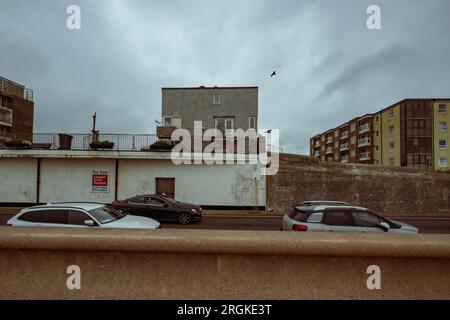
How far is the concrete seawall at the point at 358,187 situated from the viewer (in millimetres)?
21516

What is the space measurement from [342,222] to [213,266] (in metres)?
6.26

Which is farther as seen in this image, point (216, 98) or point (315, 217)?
point (216, 98)

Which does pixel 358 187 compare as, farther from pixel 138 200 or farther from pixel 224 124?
pixel 138 200

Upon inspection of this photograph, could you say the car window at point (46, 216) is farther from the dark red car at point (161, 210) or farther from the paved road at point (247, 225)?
the dark red car at point (161, 210)

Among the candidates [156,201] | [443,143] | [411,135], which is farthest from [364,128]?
[156,201]

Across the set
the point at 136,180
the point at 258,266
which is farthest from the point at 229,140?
the point at 258,266

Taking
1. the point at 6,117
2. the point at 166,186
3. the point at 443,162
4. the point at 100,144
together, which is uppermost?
the point at 6,117

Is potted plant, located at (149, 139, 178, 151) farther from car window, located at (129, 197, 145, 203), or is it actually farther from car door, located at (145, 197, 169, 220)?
car door, located at (145, 197, 169, 220)

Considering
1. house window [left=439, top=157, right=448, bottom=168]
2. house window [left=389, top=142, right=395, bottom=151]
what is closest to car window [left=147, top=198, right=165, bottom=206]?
house window [left=389, top=142, right=395, bottom=151]

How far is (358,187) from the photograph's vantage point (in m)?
21.9

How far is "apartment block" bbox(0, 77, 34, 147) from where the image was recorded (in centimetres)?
4484

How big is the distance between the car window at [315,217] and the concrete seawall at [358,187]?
13689mm

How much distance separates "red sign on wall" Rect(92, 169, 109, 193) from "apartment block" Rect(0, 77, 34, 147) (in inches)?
1256
